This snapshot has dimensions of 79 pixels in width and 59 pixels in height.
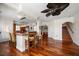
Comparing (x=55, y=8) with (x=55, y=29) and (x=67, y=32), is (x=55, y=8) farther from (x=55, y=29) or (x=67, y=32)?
(x=67, y=32)

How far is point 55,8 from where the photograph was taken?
5.82 ft

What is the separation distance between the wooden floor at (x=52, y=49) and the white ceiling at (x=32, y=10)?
327 mm

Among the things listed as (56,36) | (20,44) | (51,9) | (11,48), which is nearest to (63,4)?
(51,9)

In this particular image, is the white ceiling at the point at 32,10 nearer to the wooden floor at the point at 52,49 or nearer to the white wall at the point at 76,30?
the white wall at the point at 76,30

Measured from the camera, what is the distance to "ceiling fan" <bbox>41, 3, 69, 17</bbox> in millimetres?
1772

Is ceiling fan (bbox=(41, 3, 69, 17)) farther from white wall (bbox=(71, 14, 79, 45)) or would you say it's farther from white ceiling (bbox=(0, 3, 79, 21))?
white wall (bbox=(71, 14, 79, 45))

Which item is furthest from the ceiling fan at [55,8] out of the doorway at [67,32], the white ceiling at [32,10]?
the doorway at [67,32]

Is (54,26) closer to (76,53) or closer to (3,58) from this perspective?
(76,53)

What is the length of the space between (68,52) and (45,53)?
0.42 meters

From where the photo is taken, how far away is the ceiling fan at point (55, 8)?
5.82ft

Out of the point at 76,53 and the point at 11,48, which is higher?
the point at 11,48

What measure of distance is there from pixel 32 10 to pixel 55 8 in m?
0.42

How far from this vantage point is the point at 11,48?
176 cm

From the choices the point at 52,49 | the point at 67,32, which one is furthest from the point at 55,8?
the point at 52,49
